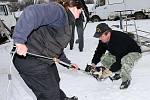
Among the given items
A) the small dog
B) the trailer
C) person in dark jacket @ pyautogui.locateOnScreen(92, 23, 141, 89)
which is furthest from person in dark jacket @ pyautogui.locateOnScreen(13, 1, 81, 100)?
the trailer

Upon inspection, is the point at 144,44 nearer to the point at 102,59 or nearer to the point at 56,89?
the point at 102,59

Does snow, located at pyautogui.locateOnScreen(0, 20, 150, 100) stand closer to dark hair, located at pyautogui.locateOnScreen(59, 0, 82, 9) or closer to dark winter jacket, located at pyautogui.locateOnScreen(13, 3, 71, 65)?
dark winter jacket, located at pyautogui.locateOnScreen(13, 3, 71, 65)

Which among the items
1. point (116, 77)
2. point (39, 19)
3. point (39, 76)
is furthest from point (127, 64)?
point (39, 19)

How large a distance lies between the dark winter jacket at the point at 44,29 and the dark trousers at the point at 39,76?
0.12 metres

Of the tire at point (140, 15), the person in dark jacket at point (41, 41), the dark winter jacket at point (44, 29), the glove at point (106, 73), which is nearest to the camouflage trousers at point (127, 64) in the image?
the glove at point (106, 73)

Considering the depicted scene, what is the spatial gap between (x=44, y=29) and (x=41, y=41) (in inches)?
4.9

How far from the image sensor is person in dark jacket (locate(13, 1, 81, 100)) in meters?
3.86

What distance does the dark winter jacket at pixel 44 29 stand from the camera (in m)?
3.85

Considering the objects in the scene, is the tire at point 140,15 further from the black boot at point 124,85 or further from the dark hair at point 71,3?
the dark hair at point 71,3

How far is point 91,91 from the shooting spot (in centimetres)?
657

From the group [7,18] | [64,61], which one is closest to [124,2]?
[7,18]

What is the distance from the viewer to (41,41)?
4090mm

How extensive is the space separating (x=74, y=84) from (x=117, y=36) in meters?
1.40

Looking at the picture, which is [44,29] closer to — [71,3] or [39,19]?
[39,19]
